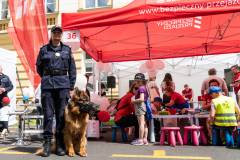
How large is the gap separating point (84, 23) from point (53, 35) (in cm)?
193

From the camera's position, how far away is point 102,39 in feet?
40.9

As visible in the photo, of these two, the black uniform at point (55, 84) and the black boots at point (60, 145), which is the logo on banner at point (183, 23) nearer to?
the black uniform at point (55, 84)

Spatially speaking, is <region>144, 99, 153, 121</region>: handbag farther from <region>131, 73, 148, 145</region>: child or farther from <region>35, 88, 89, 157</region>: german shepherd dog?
<region>35, 88, 89, 157</region>: german shepherd dog

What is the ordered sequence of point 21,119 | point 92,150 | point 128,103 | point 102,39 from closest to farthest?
point 92,150 < point 21,119 < point 128,103 < point 102,39

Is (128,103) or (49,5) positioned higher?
(49,5)

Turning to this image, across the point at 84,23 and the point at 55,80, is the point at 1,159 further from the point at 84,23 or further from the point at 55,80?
the point at 84,23

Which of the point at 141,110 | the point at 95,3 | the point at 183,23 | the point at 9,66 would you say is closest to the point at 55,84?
the point at 141,110

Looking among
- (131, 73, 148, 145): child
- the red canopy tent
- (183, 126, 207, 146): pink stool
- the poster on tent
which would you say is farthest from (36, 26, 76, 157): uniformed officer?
the poster on tent

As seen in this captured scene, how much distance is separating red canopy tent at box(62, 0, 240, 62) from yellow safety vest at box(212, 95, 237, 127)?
1876mm

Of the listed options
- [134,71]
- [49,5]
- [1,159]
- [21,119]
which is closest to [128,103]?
[21,119]

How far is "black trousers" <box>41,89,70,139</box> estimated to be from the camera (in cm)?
614

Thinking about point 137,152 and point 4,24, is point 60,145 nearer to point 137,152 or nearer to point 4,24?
point 137,152

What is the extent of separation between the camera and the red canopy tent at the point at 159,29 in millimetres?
7621

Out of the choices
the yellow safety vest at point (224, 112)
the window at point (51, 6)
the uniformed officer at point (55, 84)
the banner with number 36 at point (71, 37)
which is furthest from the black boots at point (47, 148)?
the window at point (51, 6)
